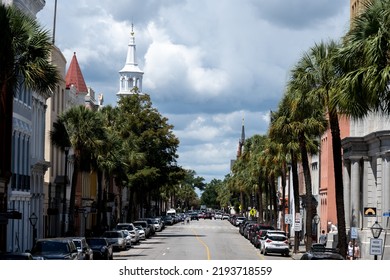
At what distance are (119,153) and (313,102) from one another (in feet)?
128

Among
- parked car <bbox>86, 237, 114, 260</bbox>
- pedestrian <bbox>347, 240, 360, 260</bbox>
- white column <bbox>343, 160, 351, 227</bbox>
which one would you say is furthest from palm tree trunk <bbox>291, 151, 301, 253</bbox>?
parked car <bbox>86, 237, 114, 260</bbox>

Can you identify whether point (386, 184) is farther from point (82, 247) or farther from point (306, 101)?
point (82, 247)

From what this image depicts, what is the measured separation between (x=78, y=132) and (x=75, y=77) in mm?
32546

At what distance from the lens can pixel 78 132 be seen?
57.5 metres

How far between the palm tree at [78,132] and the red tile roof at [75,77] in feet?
98.6

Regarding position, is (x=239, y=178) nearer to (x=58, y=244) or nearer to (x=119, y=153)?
(x=119, y=153)

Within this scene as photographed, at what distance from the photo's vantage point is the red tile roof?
88812 mm

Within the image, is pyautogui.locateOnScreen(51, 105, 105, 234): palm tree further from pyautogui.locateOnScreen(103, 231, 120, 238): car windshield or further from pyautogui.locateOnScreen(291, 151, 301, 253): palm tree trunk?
pyautogui.locateOnScreen(291, 151, 301, 253): palm tree trunk

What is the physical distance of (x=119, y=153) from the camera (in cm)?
7731

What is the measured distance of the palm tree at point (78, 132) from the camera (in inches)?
2261

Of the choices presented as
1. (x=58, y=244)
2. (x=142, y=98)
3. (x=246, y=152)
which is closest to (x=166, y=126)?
(x=142, y=98)

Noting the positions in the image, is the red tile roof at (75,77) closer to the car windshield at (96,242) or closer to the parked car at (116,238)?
the parked car at (116,238)

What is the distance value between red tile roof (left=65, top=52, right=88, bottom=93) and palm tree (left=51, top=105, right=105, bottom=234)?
30060 millimetres

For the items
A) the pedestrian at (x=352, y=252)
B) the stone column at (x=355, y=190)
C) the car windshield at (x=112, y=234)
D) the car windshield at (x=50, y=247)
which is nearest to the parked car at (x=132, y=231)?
the car windshield at (x=112, y=234)
